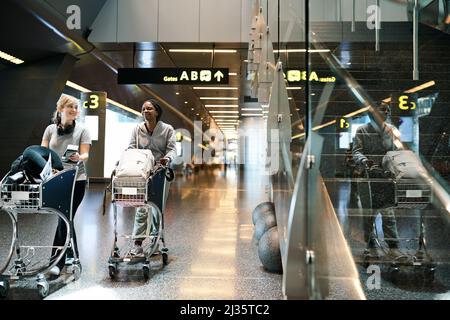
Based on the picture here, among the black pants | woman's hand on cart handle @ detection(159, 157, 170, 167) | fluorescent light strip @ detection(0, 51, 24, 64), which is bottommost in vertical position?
the black pants

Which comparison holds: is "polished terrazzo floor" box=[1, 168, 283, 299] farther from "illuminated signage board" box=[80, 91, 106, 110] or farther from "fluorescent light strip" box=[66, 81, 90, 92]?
"illuminated signage board" box=[80, 91, 106, 110]

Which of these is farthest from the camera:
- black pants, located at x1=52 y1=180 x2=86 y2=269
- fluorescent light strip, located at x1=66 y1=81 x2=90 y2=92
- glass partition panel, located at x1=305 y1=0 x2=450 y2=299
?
fluorescent light strip, located at x1=66 y1=81 x2=90 y2=92

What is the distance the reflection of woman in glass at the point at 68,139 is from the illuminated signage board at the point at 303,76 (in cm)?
196

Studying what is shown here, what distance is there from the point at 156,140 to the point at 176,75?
510 cm

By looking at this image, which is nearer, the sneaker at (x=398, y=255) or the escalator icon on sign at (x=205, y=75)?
the sneaker at (x=398, y=255)

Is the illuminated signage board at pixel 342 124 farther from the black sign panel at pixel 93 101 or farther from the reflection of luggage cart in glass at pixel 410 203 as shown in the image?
the black sign panel at pixel 93 101

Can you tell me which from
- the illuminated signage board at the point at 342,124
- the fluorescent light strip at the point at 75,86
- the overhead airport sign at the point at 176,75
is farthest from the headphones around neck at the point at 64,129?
the fluorescent light strip at the point at 75,86

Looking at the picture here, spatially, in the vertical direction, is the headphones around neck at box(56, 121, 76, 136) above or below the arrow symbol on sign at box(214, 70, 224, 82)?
below

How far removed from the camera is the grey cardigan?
4266 millimetres

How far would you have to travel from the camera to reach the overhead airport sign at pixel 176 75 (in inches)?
354

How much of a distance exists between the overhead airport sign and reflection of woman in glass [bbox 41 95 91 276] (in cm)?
534

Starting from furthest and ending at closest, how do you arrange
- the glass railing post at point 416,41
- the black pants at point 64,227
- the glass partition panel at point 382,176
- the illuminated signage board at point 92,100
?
the illuminated signage board at point 92,100 < the glass railing post at point 416,41 < the black pants at point 64,227 < the glass partition panel at point 382,176

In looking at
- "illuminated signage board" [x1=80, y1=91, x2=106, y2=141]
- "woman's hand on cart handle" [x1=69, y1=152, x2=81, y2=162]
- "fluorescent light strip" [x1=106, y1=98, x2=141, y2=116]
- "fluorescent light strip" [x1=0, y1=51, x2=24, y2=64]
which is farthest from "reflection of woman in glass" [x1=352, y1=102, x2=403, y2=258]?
"fluorescent light strip" [x1=106, y1=98, x2=141, y2=116]

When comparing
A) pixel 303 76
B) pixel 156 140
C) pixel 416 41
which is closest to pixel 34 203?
pixel 156 140
